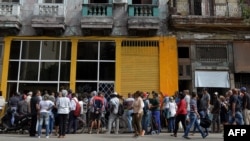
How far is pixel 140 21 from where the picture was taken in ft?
62.0

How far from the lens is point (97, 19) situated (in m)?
19.0

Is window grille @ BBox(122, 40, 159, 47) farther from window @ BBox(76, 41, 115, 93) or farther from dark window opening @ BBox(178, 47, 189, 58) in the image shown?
dark window opening @ BBox(178, 47, 189, 58)

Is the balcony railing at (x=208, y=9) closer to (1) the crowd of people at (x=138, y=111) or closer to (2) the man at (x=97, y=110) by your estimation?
(1) the crowd of people at (x=138, y=111)

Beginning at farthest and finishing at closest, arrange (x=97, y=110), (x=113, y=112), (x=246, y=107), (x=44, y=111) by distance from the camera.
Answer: (x=97, y=110) → (x=113, y=112) → (x=246, y=107) → (x=44, y=111)

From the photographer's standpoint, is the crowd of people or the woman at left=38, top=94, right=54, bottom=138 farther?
the woman at left=38, top=94, right=54, bottom=138

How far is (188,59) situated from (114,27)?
4531 millimetres

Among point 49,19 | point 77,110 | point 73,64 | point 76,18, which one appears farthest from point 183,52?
point 77,110

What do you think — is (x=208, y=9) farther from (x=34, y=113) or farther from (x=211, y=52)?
(x=34, y=113)

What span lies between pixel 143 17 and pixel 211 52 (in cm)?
436

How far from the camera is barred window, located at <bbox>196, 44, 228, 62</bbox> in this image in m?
19.5

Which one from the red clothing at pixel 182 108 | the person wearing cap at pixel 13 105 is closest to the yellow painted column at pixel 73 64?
the person wearing cap at pixel 13 105

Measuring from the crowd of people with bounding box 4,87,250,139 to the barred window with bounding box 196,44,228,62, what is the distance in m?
3.93

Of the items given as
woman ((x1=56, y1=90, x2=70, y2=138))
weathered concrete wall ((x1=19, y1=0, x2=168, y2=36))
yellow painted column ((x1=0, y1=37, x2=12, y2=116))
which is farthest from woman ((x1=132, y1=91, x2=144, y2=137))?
yellow painted column ((x1=0, y1=37, x2=12, y2=116))

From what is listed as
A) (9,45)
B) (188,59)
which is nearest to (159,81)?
(188,59)
